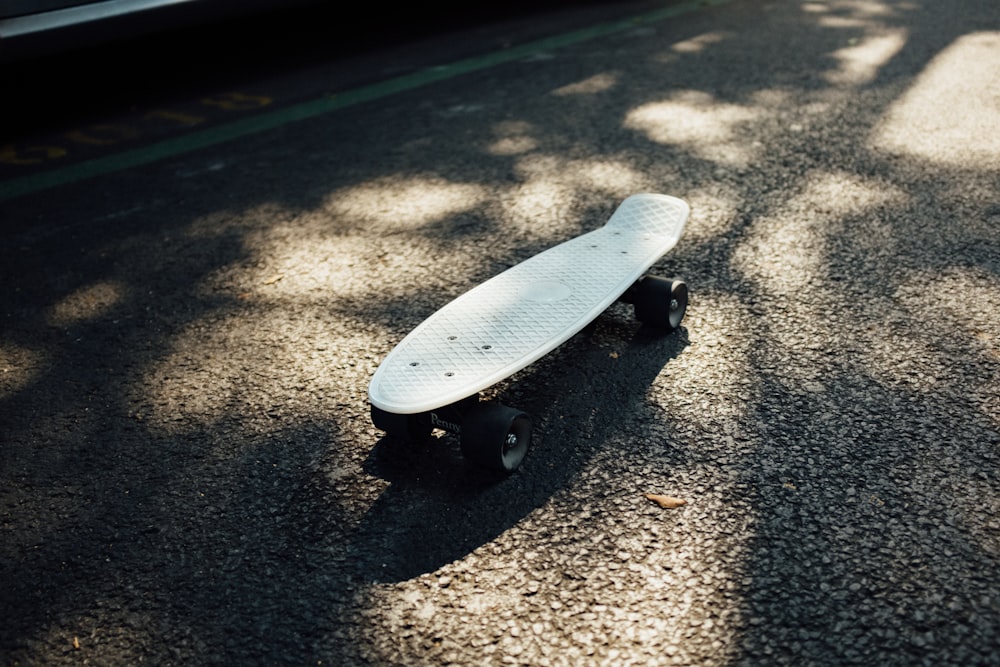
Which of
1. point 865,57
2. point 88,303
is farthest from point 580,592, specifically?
point 865,57

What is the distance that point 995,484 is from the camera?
183 cm

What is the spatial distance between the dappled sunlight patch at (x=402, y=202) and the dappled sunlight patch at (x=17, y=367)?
1.21 m

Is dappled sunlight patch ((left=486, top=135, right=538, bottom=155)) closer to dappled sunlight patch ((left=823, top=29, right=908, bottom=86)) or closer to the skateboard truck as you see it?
dappled sunlight patch ((left=823, top=29, right=908, bottom=86))

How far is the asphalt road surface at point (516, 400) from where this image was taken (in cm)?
162

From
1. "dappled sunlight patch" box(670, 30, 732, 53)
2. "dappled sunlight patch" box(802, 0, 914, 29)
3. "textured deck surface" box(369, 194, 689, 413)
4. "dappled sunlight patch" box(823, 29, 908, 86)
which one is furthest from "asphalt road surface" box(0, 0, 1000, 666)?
"dappled sunlight patch" box(802, 0, 914, 29)

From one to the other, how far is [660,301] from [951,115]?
255 cm

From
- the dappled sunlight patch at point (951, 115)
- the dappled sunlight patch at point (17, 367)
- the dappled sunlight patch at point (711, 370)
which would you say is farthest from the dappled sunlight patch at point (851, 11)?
the dappled sunlight patch at point (17, 367)

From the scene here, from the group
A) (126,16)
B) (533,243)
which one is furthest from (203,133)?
(533,243)

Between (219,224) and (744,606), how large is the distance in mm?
2633

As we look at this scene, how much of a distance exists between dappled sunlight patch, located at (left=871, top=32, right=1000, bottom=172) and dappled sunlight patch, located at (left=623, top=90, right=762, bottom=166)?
23.9 inches

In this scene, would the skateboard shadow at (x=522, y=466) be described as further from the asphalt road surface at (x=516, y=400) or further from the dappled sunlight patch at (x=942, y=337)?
the dappled sunlight patch at (x=942, y=337)

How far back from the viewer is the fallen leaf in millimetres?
1842

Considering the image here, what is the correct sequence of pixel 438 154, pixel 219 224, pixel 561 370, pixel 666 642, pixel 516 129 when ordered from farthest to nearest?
pixel 516 129 → pixel 438 154 → pixel 219 224 → pixel 561 370 → pixel 666 642

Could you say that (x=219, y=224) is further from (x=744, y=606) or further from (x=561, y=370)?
(x=744, y=606)
